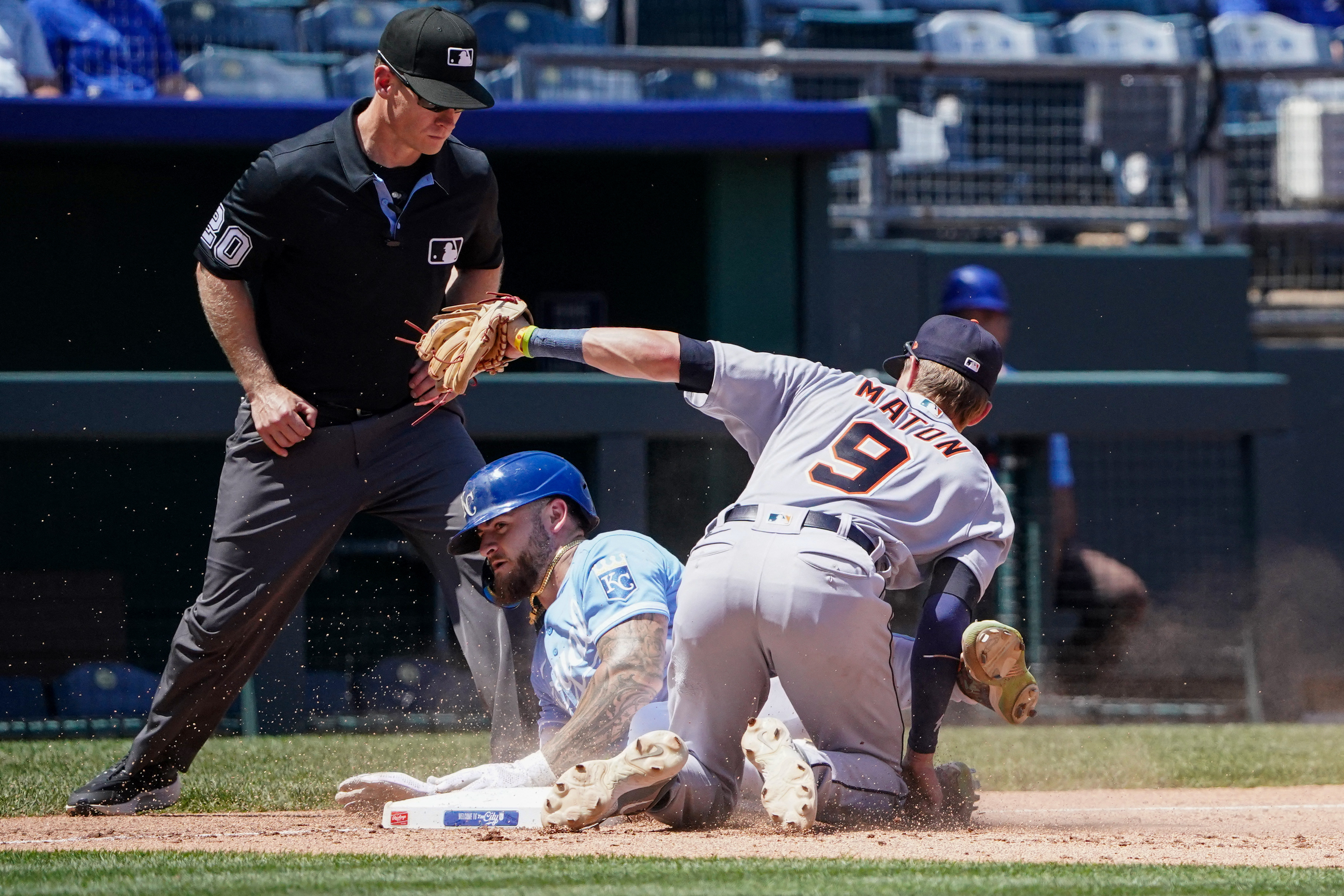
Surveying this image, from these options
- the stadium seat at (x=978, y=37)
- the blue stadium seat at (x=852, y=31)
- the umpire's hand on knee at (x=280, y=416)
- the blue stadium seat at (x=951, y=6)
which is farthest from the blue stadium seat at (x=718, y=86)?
the umpire's hand on knee at (x=280, y=416)

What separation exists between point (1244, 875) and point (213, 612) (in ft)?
8.47

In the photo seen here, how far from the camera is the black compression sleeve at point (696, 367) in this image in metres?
3.54

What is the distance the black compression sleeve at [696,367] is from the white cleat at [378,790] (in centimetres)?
126

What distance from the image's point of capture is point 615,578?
3.91m

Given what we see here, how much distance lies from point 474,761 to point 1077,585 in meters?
3.32

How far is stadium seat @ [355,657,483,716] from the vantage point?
22.7 ft

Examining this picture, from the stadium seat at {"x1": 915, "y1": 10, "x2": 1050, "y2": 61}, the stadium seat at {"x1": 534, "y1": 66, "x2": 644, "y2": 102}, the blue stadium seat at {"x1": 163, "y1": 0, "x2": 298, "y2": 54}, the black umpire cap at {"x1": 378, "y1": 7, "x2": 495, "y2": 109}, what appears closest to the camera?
the black umpire cap at {"x1": 378, "y1": 7, "x2": 495, "y2": 109}

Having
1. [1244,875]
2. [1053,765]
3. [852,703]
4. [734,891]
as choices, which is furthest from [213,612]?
[1053,765]

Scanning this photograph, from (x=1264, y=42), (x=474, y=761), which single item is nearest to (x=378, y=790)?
(x=474, y=761)

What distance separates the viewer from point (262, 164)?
4.17 metres

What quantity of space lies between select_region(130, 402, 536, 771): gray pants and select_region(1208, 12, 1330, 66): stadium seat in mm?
8509

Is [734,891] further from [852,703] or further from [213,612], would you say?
[213,612]

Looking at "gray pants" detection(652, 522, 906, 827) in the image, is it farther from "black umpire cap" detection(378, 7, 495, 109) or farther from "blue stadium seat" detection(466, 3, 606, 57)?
"blue stadium seat" detection(466, 3, 606, 57)

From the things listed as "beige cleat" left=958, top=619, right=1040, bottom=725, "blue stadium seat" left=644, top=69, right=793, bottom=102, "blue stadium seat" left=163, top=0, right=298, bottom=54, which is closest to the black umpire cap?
"beige cleat" left=958, top=619, right=1040, bottom=725
